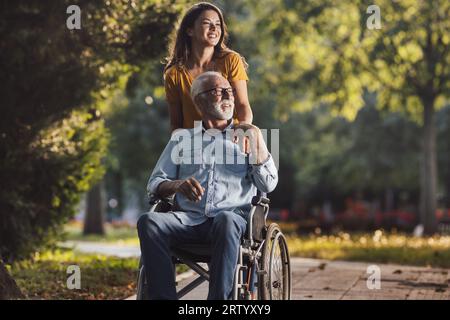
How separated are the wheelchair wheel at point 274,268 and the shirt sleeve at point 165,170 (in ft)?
2.03

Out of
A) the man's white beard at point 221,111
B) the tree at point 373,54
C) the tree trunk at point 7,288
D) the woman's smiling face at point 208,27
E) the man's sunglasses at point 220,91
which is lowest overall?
the tree trunk at point 7,288

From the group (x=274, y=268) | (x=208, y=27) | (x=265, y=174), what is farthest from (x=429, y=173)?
(x=265, y=174)

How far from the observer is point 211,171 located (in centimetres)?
493

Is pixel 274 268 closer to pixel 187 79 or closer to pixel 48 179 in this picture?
pixel 187 79

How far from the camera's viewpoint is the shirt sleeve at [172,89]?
534 centimetres

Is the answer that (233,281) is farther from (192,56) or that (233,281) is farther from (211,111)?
(192,56)

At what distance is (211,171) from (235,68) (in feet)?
2.30

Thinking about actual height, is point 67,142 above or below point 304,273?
above

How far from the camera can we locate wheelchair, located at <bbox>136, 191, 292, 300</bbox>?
4.79 metres

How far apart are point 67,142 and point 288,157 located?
Result: 1032 inches

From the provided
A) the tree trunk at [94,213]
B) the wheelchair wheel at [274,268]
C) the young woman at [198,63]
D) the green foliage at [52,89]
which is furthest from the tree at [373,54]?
the wheelchair wheel at [274,268]

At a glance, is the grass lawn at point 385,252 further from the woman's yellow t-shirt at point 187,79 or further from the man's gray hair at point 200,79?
the man's gray hair at point 200,79

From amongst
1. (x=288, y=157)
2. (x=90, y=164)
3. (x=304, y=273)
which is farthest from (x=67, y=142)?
(x=288, y=157)
